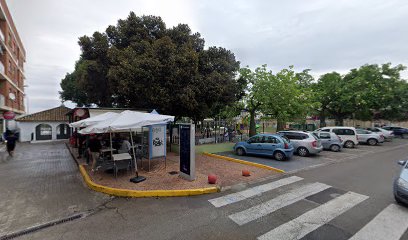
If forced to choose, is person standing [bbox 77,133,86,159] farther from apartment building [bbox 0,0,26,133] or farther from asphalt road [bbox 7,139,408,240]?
apartment building [bbox 0,0,26,133]

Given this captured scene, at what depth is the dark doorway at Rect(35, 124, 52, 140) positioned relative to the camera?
23311 millimetres

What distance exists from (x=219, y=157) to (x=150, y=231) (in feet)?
26.1

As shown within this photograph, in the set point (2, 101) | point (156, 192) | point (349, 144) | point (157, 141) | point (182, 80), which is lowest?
point (156, 192)

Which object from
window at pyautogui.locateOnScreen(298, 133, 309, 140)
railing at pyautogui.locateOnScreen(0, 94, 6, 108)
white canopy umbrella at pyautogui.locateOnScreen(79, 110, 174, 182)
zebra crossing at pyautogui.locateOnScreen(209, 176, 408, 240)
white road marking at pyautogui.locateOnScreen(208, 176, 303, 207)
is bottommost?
white road marking at pyautogui.locateOnScreen(208, 176, 303, 207)

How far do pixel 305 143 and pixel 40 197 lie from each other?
41.9 feet

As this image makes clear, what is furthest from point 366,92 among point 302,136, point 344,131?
point 302,136

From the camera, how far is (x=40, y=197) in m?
5.82

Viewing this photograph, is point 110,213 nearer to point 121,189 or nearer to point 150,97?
point 121,189

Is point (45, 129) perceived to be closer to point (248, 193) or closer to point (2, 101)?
point (2, 101)

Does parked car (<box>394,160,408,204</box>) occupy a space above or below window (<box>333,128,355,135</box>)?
below

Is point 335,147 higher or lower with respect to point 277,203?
higher

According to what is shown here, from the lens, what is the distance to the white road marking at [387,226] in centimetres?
368

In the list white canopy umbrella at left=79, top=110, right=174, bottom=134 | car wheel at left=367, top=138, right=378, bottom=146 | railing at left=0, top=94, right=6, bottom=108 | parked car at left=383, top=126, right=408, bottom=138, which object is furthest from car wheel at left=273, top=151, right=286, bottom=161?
parked car at left=383, top=126, right=408, bottom=138

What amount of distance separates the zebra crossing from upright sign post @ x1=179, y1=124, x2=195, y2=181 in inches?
66.0
